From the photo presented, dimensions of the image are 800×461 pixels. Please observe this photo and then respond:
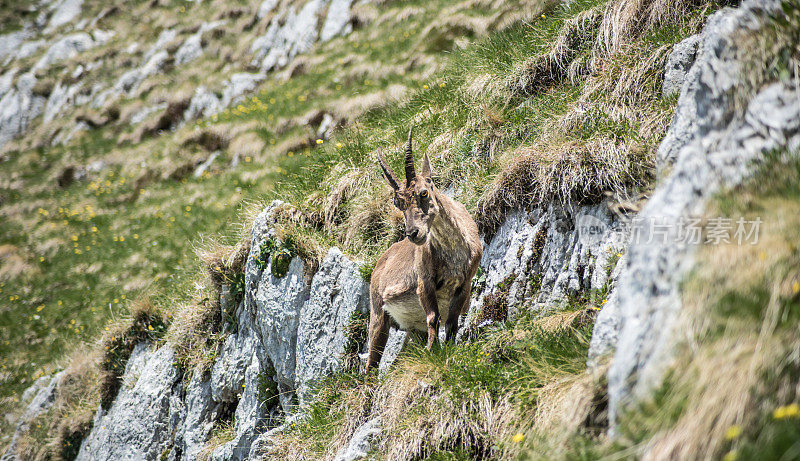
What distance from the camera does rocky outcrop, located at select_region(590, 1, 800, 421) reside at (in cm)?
279

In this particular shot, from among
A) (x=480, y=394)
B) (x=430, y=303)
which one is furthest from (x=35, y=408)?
(x=480, y=394)

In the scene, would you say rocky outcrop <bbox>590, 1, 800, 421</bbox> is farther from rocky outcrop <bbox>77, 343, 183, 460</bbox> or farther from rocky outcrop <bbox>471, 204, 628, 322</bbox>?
rocky outcrop <bbox>77, 343, 183, 460</bbox>

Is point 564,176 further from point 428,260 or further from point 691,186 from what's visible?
point 691,186

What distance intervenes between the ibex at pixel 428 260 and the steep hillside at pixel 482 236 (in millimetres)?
530

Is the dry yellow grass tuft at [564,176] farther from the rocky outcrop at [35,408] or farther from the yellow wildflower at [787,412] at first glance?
the rocky outcrop at [35,408]

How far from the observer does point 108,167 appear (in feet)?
68.1

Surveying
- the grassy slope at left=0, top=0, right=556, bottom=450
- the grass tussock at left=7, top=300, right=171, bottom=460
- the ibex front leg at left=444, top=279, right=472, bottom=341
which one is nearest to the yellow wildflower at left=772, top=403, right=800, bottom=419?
the ibex front leg at left=444, top=279, right=472, bottom=341

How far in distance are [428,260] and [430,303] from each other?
0.47 m

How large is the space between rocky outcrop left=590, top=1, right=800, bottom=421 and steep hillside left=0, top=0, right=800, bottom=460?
0.05ft

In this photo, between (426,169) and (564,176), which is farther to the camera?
(564,176)

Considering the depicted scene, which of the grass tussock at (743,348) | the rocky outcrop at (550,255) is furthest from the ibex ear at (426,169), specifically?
the grass tussock at (743,348)

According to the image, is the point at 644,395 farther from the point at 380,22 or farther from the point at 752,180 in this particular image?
the point at 380,22

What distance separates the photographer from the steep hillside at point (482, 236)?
2707 millimetres

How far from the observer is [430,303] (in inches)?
223
